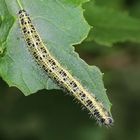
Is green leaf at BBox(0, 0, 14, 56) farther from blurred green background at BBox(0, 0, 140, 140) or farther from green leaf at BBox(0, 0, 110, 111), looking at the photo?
blurred green background at BBox(0, 0, 140, 140)

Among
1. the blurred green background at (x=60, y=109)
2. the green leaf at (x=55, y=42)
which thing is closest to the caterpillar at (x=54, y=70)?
the green leaf at (x=55, y=42)

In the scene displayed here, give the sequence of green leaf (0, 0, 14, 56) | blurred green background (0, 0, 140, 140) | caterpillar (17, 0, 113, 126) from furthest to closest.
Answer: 1. blurred green background (0, 0, 140, 140)
2. caterpillar (17, 0, 113, 126)
3. green leaf (0, 0, 14, 56)

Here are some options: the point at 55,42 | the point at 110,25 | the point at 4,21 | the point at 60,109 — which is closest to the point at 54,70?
the point at 55,42

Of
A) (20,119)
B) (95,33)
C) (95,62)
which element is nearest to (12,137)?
(20,119)

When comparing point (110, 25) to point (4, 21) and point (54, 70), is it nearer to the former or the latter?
point (54, 70)

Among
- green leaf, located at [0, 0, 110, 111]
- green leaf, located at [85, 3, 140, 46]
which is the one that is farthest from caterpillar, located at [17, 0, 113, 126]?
green leaf, located at [85, 3, 140, 46]

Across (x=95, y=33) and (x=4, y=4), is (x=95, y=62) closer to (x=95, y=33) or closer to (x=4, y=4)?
(x=95, y=33)
